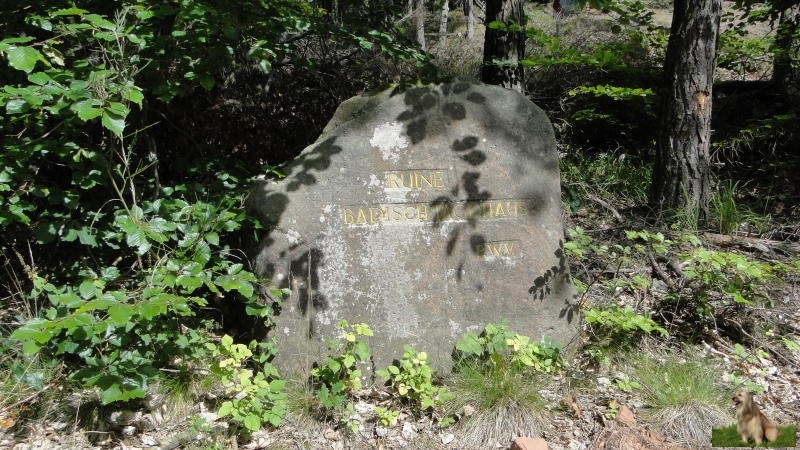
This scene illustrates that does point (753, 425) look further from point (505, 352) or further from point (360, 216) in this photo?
point (360, 216)

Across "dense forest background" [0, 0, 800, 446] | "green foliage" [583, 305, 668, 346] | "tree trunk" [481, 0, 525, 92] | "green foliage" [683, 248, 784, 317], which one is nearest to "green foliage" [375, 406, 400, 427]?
"dense forest background" [0, 0, 800, 446]

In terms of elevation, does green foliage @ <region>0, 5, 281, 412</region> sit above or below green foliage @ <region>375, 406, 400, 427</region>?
above

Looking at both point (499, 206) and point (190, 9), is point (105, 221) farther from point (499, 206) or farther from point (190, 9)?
point (499, 206)

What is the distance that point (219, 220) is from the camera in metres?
3.31

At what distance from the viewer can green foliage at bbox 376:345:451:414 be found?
3338 millimetres

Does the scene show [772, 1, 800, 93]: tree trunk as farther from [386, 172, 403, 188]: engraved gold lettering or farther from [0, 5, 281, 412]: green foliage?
[0, 5, 281, 412]: green foliage

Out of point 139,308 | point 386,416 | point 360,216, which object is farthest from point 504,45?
point 139,308

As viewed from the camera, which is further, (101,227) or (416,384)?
(101,227)

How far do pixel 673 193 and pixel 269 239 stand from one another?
3.95m

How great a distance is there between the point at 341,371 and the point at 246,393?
631mm

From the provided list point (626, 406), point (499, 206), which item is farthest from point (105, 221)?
point (626, 406)

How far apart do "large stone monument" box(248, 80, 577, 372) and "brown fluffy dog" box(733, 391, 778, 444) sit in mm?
1145

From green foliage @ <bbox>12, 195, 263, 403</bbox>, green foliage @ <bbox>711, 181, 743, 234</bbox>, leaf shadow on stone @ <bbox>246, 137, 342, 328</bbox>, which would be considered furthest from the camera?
green foliage @ <bbox>711, 181, 743, 234</bbox>

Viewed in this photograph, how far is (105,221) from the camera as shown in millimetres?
3764
